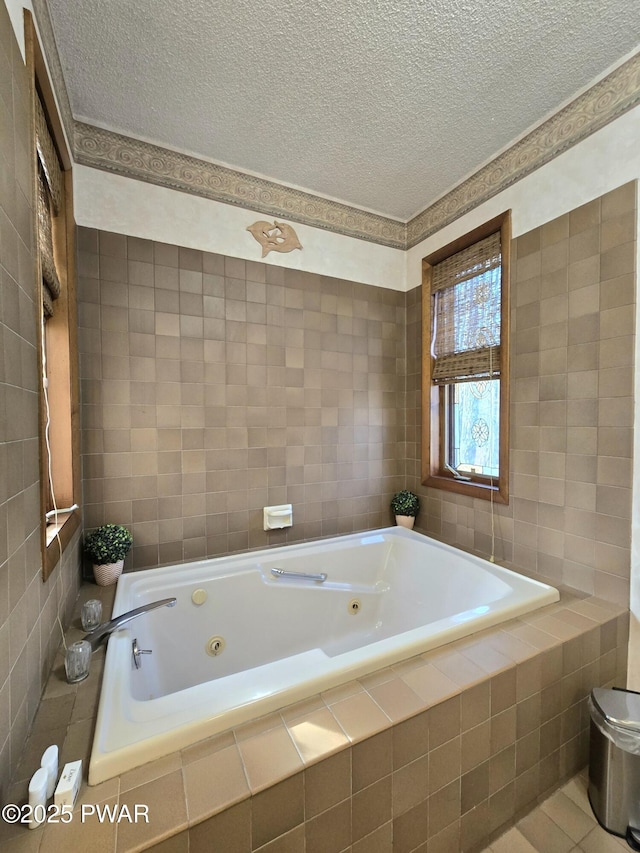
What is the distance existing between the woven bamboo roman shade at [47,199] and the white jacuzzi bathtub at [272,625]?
1.27 metres

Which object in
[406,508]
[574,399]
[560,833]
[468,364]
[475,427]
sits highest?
[468,364]

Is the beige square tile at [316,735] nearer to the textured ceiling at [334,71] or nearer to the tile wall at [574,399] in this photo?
the tile wall at [574,399]

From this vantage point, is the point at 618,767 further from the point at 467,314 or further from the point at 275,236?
the point at 275,236

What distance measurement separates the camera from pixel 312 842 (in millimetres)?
798

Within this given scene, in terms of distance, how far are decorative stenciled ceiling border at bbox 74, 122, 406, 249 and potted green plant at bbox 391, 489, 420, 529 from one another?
1755 mm

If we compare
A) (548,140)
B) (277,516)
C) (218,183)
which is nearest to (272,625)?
(277,516)

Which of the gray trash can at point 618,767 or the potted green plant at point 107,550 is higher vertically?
the potted green plant at point 107,550

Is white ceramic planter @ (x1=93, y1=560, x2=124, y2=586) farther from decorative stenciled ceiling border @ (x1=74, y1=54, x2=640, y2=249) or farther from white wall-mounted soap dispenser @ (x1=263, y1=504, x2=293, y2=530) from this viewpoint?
decorative stenciled ceiling border @ (x1=74, y1=54, x2=640, y2=249)

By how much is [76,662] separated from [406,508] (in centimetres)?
186

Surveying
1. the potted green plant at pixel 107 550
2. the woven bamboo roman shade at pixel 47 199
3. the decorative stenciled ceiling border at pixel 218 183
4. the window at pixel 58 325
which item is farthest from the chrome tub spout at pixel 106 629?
the decorative stenciled ceiling border at pixel 218 183

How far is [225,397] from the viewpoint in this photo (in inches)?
77.5

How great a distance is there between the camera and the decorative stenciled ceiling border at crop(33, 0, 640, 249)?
138 centimetres

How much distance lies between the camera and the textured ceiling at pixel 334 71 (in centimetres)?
119

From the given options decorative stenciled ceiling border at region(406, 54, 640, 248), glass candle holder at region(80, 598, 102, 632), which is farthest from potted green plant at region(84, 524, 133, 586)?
decorative stenciled ceiling border at region(406, 54, 640, 248)
